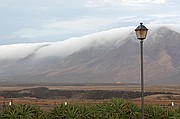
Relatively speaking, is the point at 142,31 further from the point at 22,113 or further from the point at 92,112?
the point at 22,113

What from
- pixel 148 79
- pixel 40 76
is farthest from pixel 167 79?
pixel 40 76

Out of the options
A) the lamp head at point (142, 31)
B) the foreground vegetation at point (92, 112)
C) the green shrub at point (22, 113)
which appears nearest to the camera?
the lamp head at point (142, 31)

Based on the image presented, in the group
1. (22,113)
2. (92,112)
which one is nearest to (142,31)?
(92,112)

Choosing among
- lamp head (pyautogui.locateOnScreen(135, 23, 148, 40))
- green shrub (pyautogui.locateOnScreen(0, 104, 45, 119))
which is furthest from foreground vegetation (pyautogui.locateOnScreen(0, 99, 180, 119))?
lamp head (pyautogui.locateOnScreen(135, 23, 148, 40))

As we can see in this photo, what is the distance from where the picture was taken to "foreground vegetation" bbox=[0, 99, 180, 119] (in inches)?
805

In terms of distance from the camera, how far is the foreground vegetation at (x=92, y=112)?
2044 cm

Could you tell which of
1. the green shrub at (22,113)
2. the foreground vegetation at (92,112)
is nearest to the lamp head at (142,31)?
the foreground vegetation at (92,112)

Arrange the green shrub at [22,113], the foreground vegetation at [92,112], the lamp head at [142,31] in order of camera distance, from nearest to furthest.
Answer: the lamp head at [142,31] < the green shrub at [22,113] < the foreground vegetation at [92,112]

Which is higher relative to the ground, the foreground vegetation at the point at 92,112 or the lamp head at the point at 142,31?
the lamp head at the point at 142,31

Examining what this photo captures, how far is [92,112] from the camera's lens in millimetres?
20672

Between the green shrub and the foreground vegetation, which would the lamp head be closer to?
the foreground vegetation

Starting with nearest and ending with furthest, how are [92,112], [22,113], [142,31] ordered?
[142,31] → [22,113] → [92,112]

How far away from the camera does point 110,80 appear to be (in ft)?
543

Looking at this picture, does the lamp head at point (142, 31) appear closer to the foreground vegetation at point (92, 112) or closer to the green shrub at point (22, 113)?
the foreground vegetation at point (92, 112)
